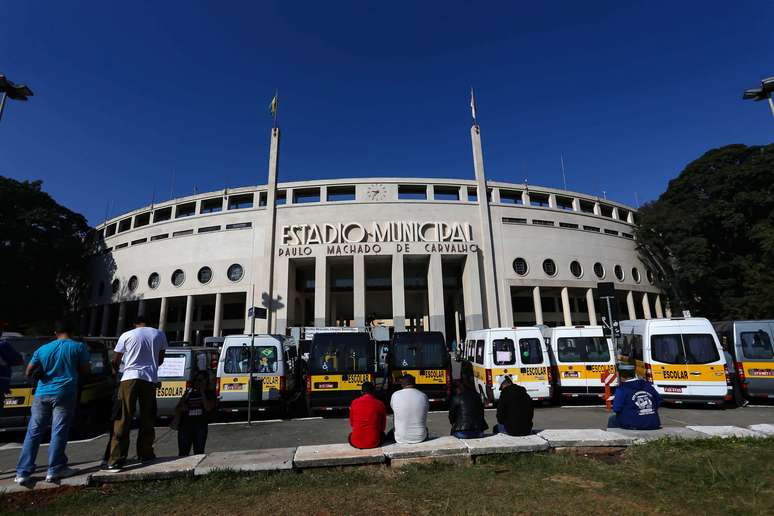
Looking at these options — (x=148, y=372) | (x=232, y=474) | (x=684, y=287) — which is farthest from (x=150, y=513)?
(x=684, y=287)

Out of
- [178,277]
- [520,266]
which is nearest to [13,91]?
[178,277]

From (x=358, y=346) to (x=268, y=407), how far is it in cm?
279

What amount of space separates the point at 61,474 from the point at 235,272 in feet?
97.6

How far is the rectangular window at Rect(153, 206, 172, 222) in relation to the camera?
37812 mm

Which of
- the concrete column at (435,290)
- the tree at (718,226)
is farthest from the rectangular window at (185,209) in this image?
the tree at (718,226)

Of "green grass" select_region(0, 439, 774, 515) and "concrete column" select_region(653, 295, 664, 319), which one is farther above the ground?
"concrete column" select_region(653, 295, 664, 319)

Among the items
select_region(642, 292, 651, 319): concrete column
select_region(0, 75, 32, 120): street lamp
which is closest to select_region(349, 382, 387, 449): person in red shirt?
select_region(0, 75, 32, 120): street lamp

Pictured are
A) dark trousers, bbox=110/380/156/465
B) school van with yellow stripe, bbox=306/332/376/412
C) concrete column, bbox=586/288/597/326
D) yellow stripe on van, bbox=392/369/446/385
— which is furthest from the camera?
concrete column, bbox=586/288/597/326

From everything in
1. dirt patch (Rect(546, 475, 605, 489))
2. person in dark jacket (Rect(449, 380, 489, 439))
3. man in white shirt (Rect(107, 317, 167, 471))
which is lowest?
dirt patch (Rect(546, 475, 605, 489))

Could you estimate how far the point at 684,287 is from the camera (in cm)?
3133

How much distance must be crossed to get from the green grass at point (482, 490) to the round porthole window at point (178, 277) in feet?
108

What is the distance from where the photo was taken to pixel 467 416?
559 cm

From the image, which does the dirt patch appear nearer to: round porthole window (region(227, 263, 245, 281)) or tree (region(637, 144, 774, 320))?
round porthole window (region(227, 263, 245, 281))

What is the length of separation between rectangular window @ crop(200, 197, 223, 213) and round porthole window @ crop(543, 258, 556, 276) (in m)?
30.0
